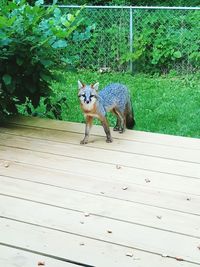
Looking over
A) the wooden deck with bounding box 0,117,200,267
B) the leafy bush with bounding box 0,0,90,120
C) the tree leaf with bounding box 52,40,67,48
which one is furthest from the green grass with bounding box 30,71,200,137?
the wooden deck with bounding box 0,117,200,267

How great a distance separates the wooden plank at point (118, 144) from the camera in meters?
3.37

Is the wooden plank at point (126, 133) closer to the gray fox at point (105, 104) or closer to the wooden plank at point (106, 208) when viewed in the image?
the gray fox at point (105, 104)

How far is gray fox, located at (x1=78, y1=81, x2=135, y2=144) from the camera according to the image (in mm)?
3613

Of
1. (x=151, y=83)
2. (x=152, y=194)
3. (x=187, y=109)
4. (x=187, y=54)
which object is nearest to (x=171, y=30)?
(x=187, y=54)

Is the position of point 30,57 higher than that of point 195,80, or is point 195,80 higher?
point 30,57

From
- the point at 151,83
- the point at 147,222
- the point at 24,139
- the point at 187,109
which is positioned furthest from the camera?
the point at 151,83

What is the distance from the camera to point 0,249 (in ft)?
7.30

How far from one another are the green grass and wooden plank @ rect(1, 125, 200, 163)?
459 mm

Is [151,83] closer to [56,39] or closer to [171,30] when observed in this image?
[171,30]

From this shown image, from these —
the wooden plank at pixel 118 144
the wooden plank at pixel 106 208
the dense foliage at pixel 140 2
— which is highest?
the wooden plank at pixel 106 208

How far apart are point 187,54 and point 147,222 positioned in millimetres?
5172

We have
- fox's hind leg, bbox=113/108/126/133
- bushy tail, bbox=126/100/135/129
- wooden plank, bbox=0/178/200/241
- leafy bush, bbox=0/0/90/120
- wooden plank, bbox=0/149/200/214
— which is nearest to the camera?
wooden plank, bbox=0/178/200/241

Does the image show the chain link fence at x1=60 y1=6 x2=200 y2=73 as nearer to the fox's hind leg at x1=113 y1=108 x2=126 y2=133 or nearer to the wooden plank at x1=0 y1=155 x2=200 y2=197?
the fox's hind leg at x1=113 y1=108 x2=126 y2=133

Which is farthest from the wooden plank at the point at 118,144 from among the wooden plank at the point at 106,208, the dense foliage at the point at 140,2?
the dense foliage at the point at 140,2
